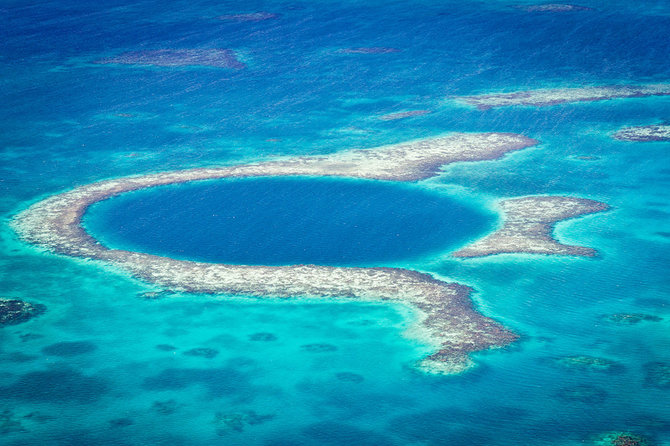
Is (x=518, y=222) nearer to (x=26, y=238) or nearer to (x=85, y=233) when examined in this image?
(x=85, y=233)

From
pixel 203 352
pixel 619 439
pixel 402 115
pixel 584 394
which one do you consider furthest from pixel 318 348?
pixel 402 115

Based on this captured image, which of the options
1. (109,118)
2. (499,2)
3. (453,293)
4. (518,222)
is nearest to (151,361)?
(453,293)

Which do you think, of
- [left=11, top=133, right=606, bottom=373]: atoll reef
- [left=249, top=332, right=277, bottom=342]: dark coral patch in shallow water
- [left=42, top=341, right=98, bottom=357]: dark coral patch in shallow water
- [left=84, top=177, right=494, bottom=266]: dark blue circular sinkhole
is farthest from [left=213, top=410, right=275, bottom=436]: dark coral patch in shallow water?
[left=84, top=177, right=494, bottom=266]: dark blue circular sinkhole

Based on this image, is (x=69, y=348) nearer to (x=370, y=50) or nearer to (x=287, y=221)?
(x=287, y=221)

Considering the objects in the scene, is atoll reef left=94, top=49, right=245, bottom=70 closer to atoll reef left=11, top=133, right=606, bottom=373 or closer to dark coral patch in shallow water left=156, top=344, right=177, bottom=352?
atoll reef left=11, top=133, right=606, bottom=373

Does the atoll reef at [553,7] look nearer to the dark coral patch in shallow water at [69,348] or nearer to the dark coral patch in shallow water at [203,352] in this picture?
the dark coral patch in shallow water at [203,352]
